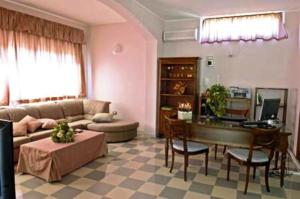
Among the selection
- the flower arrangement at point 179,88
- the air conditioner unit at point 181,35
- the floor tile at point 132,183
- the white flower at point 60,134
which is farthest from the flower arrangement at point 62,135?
the air conditioner unit at point 181,35

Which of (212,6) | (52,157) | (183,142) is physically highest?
(212,6)

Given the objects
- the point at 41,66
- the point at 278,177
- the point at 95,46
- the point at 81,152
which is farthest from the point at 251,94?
the point at 41,66

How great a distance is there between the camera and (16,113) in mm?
4105

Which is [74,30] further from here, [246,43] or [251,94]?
[251,94]

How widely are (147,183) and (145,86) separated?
2.89 metres

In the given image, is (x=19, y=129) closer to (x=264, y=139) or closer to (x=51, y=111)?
(x=51, y=111)

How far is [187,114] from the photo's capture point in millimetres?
3510

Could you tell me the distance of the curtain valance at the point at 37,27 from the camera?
4.12 m

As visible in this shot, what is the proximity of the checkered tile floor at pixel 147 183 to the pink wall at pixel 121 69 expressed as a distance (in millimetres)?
2150

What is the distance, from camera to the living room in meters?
3.08

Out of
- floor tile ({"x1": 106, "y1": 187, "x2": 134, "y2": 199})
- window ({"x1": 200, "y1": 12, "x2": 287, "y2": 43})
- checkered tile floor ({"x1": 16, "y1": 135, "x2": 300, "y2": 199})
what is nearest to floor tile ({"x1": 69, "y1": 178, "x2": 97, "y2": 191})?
checkered tile floor ({"x1": 16, "y1": 135, "x2": 300, "y2": 199})

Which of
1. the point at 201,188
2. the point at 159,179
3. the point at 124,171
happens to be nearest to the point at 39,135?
the point at 124,171

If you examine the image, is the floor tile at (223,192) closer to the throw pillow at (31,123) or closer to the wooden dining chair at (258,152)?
the wooden dining chair at (258,152)

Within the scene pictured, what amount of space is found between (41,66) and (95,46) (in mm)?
1666
